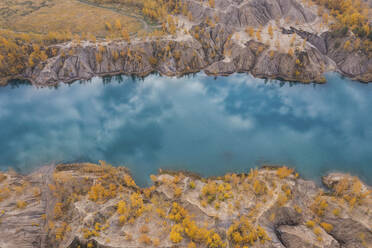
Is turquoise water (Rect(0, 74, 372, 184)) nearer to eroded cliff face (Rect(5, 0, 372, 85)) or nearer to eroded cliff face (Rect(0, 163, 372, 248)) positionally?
eroded cliff face (Rect(5, 0, 372, 85))

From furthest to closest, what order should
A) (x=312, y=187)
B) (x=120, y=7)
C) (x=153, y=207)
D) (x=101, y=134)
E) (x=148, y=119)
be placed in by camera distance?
(x=120, y=7)
(x=148, y=119)
(x=101, y=134)
(x=312, y=187)
(x=153, y=207)

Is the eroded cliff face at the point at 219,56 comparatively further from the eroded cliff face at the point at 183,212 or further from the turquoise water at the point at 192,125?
the eroded cliff face at the point at 183,212

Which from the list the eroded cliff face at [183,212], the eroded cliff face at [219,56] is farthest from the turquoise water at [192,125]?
the eroded cliff face at [183,212]

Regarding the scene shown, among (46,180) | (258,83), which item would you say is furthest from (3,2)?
(258,83)

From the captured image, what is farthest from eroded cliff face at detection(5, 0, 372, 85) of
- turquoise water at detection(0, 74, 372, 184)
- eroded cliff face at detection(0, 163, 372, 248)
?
eroded cliff face at detection(0, 163, 372, 248)

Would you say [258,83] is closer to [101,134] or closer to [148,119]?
[148,119]

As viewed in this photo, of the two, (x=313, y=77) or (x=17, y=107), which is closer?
(x=17, y=107)
